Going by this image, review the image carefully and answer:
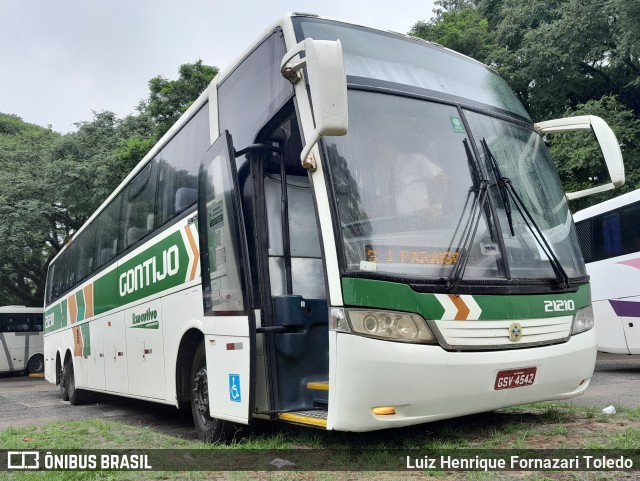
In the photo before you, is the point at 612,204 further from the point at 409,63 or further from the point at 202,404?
the point at 202,404

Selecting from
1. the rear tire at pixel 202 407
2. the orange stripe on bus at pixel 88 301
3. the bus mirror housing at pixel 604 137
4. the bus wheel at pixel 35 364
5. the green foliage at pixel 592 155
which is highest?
the green foliage at pixel 592 155

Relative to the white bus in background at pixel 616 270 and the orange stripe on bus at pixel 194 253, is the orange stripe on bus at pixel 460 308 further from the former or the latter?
the white bus in background at pixel 616 270

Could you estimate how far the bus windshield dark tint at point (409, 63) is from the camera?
17.6 ft

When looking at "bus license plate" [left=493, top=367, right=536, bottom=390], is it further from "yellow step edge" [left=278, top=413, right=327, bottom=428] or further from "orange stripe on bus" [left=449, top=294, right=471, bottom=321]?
"yellow step edge" [left=278, top=413, right=327, bottom=428]

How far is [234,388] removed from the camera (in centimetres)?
551

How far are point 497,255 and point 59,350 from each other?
12596mm

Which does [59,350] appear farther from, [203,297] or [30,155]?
[30,155]

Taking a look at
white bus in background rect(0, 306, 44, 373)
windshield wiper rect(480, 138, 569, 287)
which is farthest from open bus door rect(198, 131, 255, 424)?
white bus in background rect(0, 306, 44, 373)

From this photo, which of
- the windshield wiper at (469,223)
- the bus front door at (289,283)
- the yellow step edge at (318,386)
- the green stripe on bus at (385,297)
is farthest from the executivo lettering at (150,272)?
the windshield wiper at (469,223)

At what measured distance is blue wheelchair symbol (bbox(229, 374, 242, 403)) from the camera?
5438 millimetres

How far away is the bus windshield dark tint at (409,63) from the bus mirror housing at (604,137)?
32 centimetres

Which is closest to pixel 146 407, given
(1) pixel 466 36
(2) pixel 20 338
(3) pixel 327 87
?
(3) pixel 327 87

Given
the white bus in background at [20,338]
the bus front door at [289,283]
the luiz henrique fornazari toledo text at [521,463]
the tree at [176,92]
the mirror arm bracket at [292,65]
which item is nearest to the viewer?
the luiz henrique fornazari toledo text at [521,463]

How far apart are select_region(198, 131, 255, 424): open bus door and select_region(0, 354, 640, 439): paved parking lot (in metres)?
1.84
